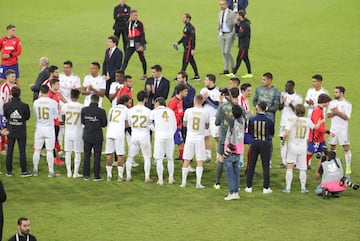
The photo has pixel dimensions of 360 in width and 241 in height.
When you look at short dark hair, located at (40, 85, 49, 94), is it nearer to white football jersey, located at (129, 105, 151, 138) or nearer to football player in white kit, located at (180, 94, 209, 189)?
white football jersey, located at (129, 105, 151, 138)

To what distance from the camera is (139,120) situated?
19.1 meters

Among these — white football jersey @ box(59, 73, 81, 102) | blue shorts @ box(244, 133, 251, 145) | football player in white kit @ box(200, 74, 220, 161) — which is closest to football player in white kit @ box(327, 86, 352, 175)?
blue shorts @ box(244, 133, 251, 145)

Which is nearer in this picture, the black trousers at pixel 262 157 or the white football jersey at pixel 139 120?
the black trousers at pixel 262 157

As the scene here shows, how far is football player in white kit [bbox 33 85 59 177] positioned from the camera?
1945cm

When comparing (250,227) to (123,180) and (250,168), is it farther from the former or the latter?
(123,180)

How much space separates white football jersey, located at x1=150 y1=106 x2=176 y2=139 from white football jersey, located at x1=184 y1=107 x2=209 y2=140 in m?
0.31

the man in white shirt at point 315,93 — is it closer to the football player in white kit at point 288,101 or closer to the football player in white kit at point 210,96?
the football player in white kit at point 288,101

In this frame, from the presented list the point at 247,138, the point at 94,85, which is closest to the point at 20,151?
the point at 94,85

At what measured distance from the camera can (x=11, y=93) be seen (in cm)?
2038

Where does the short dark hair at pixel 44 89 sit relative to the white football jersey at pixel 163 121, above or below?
above

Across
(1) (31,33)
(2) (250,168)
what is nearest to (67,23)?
(1) (31,33)

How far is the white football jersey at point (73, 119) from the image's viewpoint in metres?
19.5

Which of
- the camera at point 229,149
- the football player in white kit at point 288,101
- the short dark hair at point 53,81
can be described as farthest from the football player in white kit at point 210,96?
the short dark hair at point 53,81

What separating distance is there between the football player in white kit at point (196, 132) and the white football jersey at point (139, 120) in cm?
80
